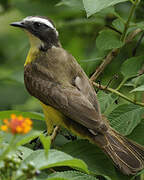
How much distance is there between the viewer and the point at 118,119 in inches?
156

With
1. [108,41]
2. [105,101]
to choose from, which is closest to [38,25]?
[108,41]

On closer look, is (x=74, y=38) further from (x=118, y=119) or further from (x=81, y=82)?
(x=118, y=119)

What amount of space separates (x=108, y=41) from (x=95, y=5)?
0.65 meters

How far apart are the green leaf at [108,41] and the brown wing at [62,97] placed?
1.55 feet

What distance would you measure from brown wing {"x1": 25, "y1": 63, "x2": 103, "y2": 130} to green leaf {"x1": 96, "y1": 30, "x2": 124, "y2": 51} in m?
0.47

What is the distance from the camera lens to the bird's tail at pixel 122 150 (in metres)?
3.96

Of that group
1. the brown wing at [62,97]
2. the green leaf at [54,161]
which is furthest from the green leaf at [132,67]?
the green leaf at [54,161]

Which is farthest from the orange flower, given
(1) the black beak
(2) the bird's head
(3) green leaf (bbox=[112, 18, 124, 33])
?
(2) the bird's head

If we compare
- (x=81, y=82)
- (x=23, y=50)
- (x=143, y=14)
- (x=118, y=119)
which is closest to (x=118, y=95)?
(x=118, y=119)

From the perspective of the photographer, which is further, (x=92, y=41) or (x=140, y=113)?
(x=92, y=41)

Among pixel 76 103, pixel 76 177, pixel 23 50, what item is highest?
pixel 76 177

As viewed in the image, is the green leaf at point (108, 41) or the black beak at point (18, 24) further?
the black beak at point (18, 24)

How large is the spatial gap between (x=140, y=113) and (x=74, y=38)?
2312mm

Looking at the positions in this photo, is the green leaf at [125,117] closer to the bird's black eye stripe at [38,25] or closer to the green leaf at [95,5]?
the green leaf at [95,5]
